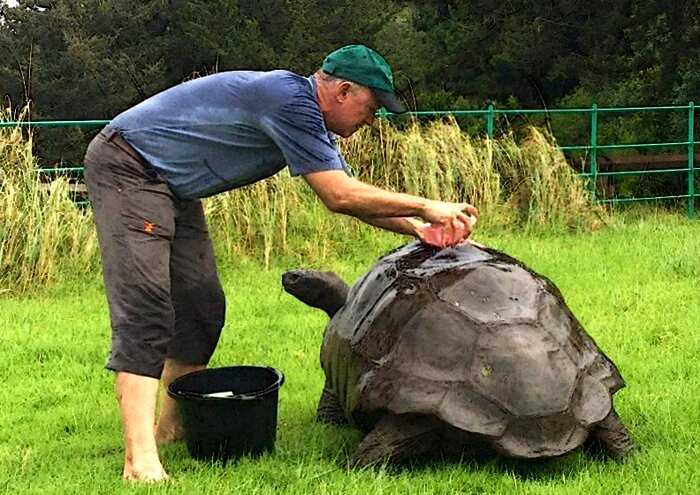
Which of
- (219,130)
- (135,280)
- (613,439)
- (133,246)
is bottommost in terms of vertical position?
(613,439)

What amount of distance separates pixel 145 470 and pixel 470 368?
4.16 ft

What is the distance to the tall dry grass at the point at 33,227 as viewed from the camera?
783 cm

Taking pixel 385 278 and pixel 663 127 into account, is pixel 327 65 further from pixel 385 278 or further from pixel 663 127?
pixel 663 127

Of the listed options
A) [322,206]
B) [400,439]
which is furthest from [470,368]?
[322,206]

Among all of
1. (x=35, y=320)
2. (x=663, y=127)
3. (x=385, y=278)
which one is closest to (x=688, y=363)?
(x=385, y=278)

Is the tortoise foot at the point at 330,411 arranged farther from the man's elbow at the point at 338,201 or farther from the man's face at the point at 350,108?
the man's face at the point at 350,108

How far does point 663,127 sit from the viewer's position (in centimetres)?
1934

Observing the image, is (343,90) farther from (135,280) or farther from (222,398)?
(222,398)

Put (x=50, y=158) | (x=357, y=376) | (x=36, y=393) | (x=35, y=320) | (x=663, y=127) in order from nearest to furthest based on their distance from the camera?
(x=357, y=376) → (x=36, y=393) → (x=35, y=320) → (x=663, y=127) → (x=50, y=158)

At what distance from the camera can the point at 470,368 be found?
3.52 metres

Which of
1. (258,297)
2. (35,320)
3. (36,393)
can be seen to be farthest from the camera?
(258,297)

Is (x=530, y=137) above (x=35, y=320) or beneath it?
above

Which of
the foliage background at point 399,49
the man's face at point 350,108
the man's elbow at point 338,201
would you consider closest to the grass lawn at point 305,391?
the man's elbow at point 338,201

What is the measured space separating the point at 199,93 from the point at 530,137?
320 inches
